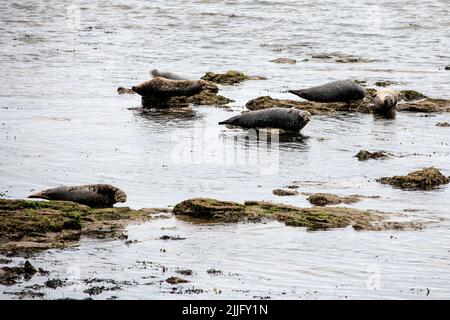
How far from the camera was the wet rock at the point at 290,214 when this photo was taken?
10.6 meters

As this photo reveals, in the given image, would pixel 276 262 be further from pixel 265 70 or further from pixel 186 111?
pixel 265 70

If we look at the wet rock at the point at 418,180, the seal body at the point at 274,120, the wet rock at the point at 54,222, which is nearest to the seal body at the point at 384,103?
the seal body at the point at 274,120

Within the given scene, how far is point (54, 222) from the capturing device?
10109 millimetres

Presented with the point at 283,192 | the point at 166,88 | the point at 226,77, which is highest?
the point at 166,88

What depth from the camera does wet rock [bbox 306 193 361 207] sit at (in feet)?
37.6

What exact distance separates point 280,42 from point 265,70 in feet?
19.5

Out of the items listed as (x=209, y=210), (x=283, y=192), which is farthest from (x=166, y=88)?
(x=209, y=210)

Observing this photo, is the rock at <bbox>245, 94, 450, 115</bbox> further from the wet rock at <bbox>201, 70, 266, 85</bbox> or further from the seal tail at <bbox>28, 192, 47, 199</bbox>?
the seal tail at <bbox>28, 192, 47, 199</bbox>

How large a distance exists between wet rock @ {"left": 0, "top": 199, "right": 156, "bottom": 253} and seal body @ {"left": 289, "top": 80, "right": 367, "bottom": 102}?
26.7 ft

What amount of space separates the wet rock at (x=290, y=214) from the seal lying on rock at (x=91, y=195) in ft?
2.51

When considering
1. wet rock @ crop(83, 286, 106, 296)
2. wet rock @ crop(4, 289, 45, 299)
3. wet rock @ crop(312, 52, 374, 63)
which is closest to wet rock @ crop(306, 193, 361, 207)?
wet rock @ crop(83, 286, 106, 296)

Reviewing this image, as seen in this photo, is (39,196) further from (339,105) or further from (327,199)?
(339,105)

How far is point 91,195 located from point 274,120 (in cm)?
541
